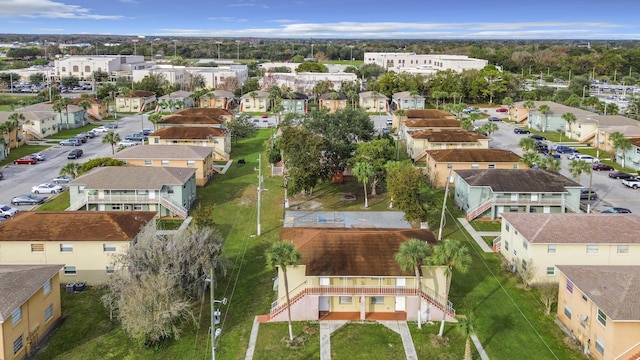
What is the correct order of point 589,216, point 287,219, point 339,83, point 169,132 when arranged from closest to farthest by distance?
point 589,216 < point 287,219 < point 169,132 < point 339,83

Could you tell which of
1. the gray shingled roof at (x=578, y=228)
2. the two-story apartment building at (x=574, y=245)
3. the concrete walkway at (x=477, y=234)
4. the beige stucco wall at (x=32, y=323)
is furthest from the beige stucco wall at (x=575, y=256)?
the beige stucco wall at (x=32, y=323)

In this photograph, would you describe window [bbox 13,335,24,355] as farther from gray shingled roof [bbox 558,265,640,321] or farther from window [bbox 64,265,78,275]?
gray shingled roof [bbox 558,265,640,321]

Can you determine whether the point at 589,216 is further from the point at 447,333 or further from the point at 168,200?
the point at 168,200

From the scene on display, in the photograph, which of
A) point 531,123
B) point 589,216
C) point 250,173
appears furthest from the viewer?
point 531,123

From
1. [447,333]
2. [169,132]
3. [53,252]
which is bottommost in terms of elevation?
[447,333]

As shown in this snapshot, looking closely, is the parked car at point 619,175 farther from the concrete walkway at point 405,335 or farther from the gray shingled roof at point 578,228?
the concrete walkway at point 405,335

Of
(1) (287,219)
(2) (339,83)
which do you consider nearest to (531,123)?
(2) (339,83)

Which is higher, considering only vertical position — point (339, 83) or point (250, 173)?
point (339, 83)
